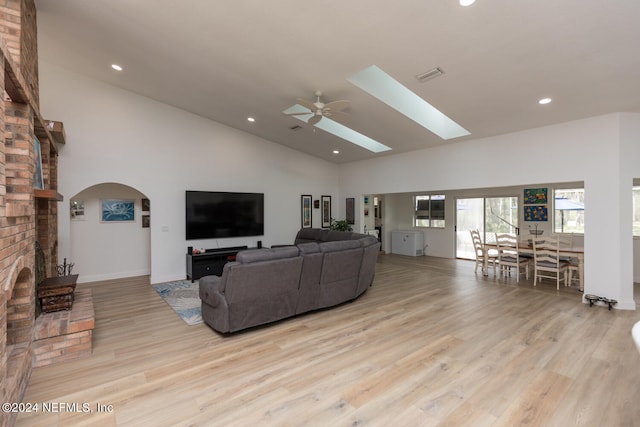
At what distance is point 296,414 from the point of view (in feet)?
7.10

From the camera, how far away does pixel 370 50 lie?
3461mm

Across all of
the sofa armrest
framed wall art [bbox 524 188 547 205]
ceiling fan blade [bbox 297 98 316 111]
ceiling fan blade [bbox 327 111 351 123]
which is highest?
ceiling fan blade [bbox 297 98 316 111]

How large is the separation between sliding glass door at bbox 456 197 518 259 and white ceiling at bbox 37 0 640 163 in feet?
10.7

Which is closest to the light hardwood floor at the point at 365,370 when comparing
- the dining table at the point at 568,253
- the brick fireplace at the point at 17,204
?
the brick fireplace at the point at 17,204

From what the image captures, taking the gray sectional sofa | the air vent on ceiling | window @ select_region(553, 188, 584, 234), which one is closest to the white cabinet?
window @ select_region(553, 188, 584, 234)

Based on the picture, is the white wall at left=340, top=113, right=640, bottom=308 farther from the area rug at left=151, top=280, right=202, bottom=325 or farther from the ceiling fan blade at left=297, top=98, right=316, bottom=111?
the area rug at left=151, top=280, right=202, bottom=325

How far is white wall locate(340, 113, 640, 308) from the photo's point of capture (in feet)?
14.6

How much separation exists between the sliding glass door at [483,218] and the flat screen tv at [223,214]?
590cm

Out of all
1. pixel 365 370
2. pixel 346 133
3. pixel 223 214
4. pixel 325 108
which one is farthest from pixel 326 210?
pixel 365 370

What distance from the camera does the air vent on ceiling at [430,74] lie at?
370cm

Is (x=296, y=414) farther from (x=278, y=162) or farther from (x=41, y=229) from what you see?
(x=278, y=162)

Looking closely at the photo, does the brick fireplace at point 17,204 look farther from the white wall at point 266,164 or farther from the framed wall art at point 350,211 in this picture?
the framed wall art at point 350,211

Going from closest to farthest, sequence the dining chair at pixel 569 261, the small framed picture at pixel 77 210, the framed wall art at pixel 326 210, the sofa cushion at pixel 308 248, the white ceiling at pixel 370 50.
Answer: the white ceiling at pixel 370 50, the sofa cushion at pixel 308 248, the dining chair at pixel 569 261, the small framed picture at pixel 77 210, the framed wall art at pixel 326 210

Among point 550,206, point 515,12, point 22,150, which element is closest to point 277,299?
point 22,150
